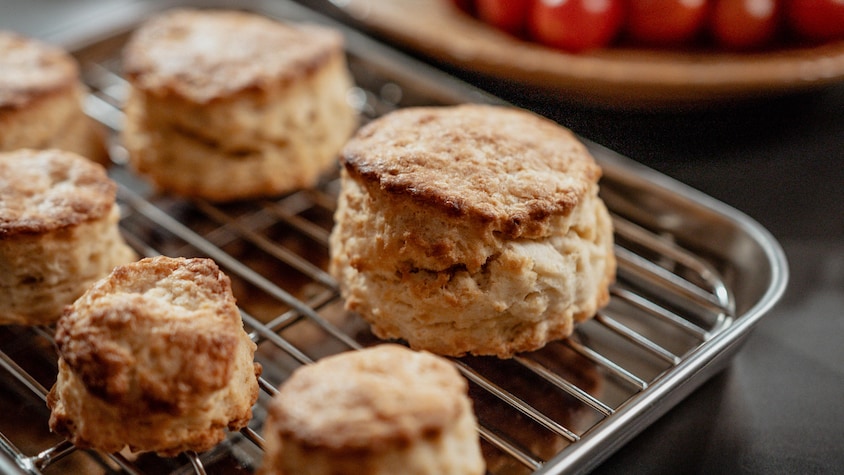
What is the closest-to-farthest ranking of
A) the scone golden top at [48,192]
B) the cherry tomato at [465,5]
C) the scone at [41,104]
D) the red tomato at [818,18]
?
the scone golden top at [48,192]
the scone at [41,104]
the red tomato at [818,18]
the cherry tomato at [465,5]

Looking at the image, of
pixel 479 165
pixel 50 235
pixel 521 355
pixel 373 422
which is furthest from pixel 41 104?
pixel 373 422

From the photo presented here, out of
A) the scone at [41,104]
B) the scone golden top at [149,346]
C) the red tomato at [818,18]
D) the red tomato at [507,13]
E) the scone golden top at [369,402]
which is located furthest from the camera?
A: the red tomato at [507,13]

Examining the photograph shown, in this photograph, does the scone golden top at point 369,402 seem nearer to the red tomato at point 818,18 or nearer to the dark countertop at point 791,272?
the dark countertop at point 791,272

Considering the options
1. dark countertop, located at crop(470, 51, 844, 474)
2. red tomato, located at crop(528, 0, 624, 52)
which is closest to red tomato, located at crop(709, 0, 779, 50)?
dark countertop, located at crop(470, 51, 844, 474)

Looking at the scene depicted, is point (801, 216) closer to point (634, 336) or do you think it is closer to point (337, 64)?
point (634, 336)

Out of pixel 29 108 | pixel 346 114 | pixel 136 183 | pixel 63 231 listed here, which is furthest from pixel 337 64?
pixel 63 231

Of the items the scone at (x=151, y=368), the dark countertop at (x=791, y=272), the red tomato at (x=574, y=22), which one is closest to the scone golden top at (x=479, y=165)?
the scone at (x=151, y=368)

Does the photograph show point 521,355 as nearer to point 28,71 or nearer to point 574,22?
point 574,22
